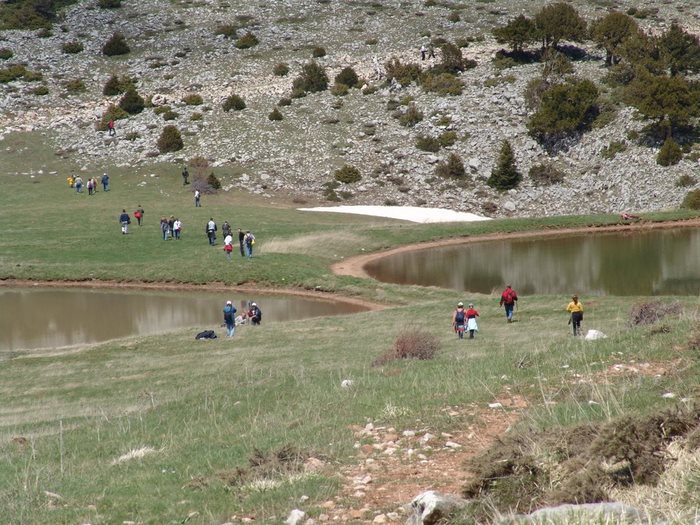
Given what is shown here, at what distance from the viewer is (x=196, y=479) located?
12773mm

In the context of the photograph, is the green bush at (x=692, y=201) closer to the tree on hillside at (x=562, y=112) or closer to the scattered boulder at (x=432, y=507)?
the tree on hillside at (x=562, y=112)

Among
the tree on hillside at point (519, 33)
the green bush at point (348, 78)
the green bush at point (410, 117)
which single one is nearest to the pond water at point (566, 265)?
the green bush at point (410, 117)

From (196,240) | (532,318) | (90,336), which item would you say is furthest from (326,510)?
(196,240)

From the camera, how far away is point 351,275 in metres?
52.5

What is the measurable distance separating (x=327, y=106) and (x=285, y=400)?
8323cm

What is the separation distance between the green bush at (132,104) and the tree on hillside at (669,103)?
4845 centimetres

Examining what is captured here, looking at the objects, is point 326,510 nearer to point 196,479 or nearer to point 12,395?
point 196,479

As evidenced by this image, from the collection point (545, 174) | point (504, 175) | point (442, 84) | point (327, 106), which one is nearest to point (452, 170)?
point (504, 175)

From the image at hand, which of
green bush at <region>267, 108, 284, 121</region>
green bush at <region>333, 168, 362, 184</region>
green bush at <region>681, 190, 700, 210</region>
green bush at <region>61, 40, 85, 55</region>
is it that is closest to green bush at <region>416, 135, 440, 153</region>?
green bush at <region>333, 168, 362, 184</region>

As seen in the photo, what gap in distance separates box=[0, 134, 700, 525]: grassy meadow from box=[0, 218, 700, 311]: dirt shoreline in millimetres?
3553

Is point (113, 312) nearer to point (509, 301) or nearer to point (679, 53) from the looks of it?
point (509, 301)

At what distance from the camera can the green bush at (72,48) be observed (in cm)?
11844

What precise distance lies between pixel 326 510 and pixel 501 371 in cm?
698

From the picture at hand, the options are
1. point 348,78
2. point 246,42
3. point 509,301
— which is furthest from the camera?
point 246,42
